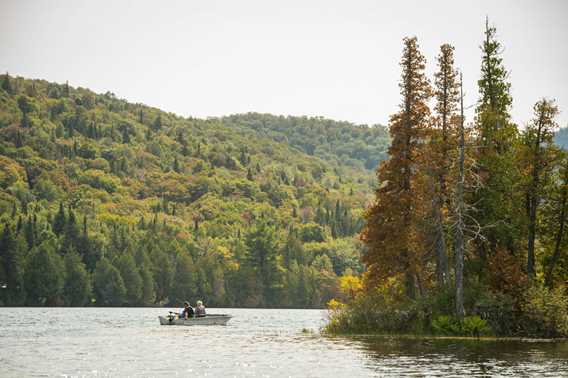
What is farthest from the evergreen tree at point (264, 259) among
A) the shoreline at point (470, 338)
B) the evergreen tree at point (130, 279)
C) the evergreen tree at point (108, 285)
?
the shoreline at point (470, 338)

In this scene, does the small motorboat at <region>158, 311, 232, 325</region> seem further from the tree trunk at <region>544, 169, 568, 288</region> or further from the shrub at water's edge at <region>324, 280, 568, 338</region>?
the tree trunk at <region>544, 169, 568, 288</region>

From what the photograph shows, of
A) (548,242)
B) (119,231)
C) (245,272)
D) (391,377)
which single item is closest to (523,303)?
(548,242)

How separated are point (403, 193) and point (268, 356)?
19.9 meters

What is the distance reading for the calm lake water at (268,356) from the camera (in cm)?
4088

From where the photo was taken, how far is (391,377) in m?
38.7

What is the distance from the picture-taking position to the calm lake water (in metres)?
40.9

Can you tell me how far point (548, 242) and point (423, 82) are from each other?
14.3 m

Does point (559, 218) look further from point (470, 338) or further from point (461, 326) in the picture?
point (470, 338)

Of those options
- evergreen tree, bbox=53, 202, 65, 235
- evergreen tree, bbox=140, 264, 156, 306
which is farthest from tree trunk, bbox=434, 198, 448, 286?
evergreen tree, bbox=53, 202, 65, 235

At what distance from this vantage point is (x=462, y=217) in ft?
204

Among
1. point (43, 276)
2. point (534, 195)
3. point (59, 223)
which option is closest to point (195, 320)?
point (534, 195)

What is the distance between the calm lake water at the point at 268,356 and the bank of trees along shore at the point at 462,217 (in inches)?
135

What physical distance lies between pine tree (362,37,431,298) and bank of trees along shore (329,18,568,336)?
7cm

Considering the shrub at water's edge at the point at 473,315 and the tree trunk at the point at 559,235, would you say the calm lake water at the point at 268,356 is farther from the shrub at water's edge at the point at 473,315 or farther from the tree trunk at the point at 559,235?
the tree trunk at the point at 559,235
